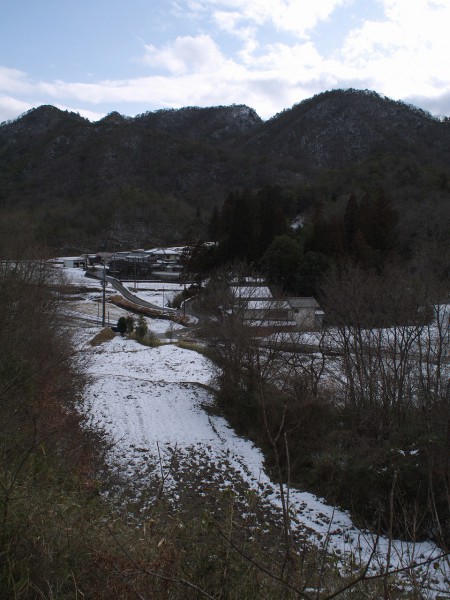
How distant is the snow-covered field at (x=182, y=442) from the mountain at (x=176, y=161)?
40.0 metres

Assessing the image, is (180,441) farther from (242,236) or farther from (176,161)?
(176,161)

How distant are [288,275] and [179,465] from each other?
21.4 metres

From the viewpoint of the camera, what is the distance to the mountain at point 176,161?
2739 inches

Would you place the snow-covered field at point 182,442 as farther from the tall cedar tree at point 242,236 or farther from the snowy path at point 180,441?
the tall cedar tree at point 242,236

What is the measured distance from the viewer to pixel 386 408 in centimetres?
1191

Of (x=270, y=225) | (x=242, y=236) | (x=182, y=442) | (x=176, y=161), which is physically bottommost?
(x=182, y=442)

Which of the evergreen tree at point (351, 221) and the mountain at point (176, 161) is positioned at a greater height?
the mountain at point (176, 161)

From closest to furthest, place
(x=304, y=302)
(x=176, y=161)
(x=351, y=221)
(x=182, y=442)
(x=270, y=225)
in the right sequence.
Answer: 1. (x=182, y=442)
2. (x=304, y=302)
3. (x=351, y=221)
4. (x=270, y=225)
5. (x=176, y=161)

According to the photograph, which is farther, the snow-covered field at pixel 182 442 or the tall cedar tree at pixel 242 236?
the tall cedar tree at pixel 242 236

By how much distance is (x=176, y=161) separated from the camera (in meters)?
90.5

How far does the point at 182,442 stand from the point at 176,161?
84536 millimetres

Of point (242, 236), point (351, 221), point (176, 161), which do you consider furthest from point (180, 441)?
point (176, 161)

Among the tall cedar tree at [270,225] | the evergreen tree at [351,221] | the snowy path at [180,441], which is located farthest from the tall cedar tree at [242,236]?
the snowy path at [180,441]

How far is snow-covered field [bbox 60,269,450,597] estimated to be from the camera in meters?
8.40
